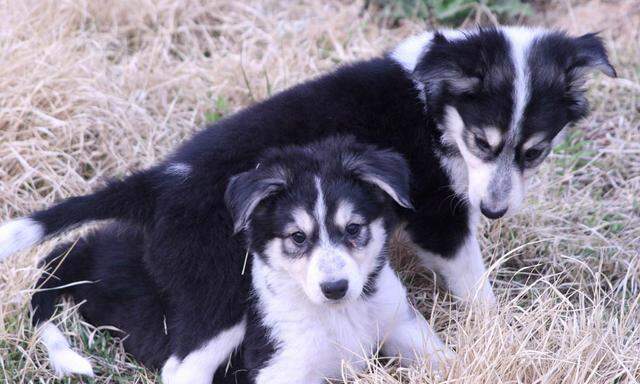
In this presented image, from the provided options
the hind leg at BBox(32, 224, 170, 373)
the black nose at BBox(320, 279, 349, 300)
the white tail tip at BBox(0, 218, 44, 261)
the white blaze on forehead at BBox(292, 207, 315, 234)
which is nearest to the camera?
the black nose at BBox(320, 279, 349, 300)

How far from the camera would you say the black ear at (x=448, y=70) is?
4457mm

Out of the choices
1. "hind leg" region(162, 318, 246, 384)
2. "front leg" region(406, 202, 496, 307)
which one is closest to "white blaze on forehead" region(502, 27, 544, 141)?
"front leg" region(406, 202, 496, 307)

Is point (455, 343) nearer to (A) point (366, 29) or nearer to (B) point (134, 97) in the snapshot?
(B) point (134, 97)

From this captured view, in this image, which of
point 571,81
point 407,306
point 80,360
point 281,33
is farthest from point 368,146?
point 281,33

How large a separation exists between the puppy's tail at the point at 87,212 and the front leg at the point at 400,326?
43.7 inches

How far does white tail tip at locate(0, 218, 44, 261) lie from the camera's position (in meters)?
4.16

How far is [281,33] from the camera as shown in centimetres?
716

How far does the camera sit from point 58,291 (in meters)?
4.79

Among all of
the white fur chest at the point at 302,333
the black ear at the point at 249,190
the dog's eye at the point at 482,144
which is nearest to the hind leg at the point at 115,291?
the white fur chest at the point at 302,333

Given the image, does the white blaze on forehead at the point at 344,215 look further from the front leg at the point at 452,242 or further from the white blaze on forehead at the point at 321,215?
the front leg at the point at 452,242

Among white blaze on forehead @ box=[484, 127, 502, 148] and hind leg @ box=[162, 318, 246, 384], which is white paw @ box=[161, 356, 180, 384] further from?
white blaze on forehead @ box=[484, 127, 502, 148]

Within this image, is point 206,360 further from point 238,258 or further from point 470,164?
point 470,164

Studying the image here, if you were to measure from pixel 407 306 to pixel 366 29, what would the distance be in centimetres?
342

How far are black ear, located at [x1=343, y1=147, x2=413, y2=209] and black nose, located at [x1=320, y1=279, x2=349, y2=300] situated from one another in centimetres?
41
